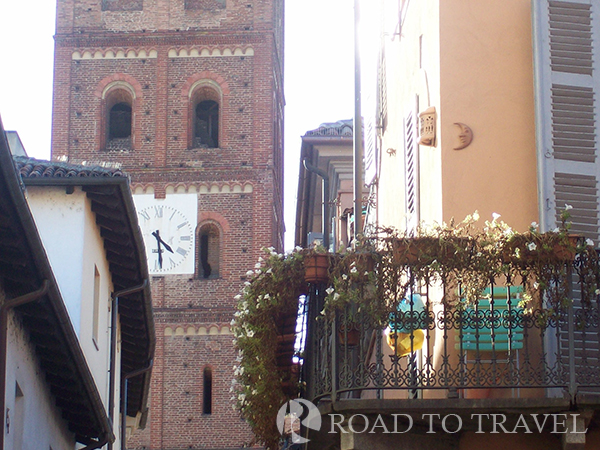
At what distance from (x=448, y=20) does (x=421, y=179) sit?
63.4 inches

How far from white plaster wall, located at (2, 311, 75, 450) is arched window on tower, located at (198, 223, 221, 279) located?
24640 millimetres

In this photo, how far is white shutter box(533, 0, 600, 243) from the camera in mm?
9734

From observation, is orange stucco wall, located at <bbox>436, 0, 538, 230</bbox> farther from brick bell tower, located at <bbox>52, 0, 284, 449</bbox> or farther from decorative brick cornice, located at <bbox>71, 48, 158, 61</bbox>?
decorative brick cornice, located at <bbox>71, 48, 158, 61</bbox>

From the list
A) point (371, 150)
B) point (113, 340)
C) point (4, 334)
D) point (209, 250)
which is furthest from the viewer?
point (209, 250)

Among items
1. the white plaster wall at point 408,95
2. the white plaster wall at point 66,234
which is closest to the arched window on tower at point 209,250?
the white plaster wall at point 408,95

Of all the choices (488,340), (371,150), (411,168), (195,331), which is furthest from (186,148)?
(488,340)

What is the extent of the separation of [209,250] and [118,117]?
17.9 feet

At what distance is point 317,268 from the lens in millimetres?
9438

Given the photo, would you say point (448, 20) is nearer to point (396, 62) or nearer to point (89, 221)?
point (396, 62)

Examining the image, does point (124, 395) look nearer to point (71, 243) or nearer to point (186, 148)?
point (71, 243)

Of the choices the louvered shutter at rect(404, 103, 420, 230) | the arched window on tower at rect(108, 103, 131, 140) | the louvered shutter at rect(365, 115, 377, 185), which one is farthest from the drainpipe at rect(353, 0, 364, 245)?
the arched window on tower at rect(108, 103, 131, 140)

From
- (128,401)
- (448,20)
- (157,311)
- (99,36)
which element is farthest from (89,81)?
(448,20)

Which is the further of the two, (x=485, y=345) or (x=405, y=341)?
(x=405, y=341)

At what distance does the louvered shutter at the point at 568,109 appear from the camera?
31.9ft
